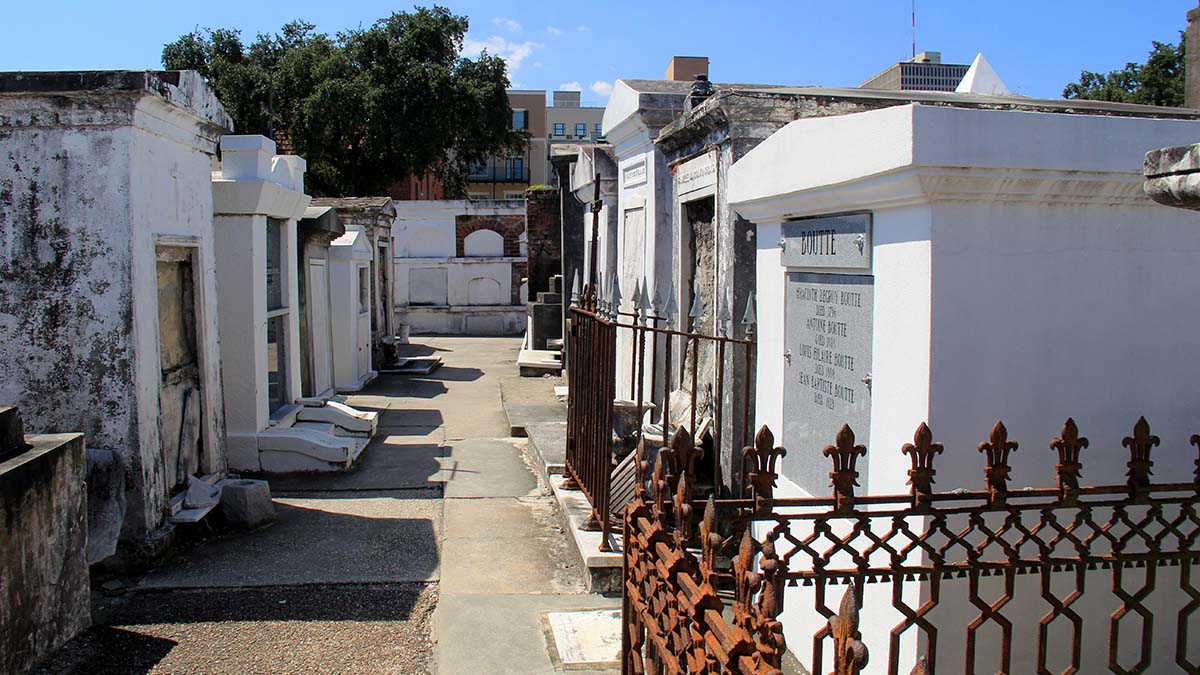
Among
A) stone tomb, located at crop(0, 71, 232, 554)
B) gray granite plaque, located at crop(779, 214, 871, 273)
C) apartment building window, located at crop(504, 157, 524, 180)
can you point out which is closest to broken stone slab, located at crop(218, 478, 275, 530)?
stone tomb, located at crop(0, 71, 232, 554)

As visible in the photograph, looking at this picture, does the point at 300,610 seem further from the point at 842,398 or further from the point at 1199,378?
the point at 1199,378

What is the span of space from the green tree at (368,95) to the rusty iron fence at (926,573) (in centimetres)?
2878

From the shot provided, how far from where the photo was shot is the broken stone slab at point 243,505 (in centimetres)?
617

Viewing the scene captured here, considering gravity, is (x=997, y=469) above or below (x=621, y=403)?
above

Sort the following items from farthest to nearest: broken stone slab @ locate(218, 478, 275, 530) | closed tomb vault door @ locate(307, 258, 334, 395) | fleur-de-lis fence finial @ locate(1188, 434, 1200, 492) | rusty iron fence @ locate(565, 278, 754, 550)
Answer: closed tomb vault door @ locate(307, 258, 334, 395), broken stone slab @ locate(218, 478, 275, 530), rusty iron fence @ locate(565, 278, 754, 550), fleur-de-lis fence finial @ locate(1188, 434, 1200, 492)

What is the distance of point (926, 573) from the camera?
259 cm

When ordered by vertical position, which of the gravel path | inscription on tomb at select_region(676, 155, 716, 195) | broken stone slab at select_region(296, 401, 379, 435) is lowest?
the gravel path

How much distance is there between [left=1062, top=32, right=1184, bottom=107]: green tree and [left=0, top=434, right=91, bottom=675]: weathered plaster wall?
83.1 ft

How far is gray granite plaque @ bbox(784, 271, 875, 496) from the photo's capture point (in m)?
3.26

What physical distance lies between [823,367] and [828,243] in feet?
1.55

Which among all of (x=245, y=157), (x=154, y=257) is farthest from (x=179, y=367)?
(x=245, y=157)

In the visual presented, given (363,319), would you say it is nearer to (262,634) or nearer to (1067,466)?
(262,634)

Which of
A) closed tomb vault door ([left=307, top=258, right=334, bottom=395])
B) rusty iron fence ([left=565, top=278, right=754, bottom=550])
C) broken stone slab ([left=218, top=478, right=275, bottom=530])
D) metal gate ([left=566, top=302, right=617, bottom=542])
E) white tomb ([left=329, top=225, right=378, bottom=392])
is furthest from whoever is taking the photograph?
white tomb ([left=329, top=225, right=378, bottom=392])

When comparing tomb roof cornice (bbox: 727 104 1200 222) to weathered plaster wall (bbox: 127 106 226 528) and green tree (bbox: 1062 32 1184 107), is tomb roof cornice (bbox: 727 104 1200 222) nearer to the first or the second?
weathered plaster wall (bbox: 127 106 226 528)
